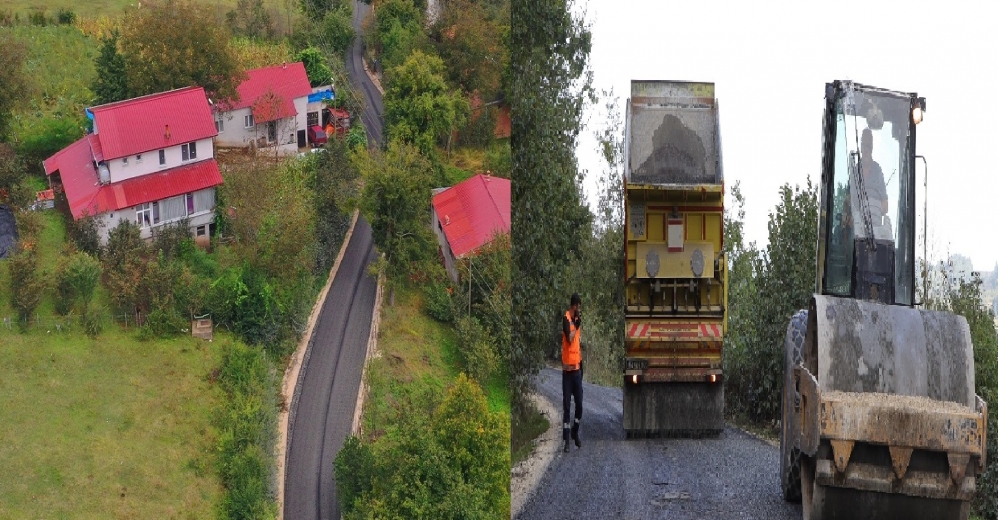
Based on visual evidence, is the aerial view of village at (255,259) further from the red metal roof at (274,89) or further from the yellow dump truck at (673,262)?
the yellow dump truck at (673,262)

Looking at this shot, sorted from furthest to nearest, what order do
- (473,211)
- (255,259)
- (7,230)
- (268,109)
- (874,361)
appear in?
(473,211), (268,109), (255,259), (7,230), (874,361)

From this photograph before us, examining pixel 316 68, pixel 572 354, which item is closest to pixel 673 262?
pixel 572 354

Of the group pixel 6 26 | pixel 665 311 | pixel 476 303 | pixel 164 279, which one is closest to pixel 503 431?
pixel 476 303

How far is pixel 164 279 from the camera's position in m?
9.38

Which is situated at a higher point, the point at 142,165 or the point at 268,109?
the point at 268,109

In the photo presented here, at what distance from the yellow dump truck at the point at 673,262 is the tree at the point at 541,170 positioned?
922mm

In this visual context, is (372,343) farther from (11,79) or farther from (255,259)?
(11,79)

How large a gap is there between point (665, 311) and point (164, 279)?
13.7ft

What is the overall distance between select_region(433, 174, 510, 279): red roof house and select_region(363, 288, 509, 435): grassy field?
54cm

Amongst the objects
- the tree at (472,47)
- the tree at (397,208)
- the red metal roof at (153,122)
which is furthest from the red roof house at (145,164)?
the tree at (472,47)

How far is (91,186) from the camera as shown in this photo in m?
9.05

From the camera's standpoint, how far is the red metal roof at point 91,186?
901 cm

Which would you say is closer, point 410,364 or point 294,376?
point 294,376

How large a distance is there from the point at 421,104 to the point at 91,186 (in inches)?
125
